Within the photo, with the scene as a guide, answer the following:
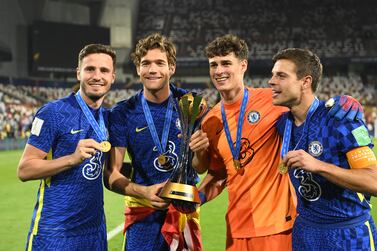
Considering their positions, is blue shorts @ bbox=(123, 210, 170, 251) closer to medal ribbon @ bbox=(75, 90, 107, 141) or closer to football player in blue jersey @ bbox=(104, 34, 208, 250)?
football player in blue jersey @ bbox=(104, 34, 208, 250)

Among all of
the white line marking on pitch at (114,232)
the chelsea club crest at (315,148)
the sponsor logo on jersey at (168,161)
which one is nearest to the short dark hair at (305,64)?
the chelsea club crest at (315,148)

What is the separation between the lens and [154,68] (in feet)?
11.1

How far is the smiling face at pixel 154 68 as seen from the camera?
3.39 m

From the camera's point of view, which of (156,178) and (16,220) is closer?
(156,178)

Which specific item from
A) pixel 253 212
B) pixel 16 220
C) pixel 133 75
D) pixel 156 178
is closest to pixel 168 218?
pixel 156 178

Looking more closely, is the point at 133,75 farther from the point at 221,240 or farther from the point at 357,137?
the point at 357,137

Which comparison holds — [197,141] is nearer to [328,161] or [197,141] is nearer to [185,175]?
[185,175]

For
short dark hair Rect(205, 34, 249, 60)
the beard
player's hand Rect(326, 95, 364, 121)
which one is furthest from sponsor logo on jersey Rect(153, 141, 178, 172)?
player's hand Rect(326, 95, 364, 121)

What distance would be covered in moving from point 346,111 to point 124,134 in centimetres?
157

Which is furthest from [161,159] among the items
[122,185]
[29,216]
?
[29,216]

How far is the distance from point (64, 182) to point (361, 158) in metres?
1.91

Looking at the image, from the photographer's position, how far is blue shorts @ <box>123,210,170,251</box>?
135 inches

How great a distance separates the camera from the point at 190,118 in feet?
9.96

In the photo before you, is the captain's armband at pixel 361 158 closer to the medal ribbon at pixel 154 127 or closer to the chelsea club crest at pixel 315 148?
the chelsea club crest at pixel 315 148
